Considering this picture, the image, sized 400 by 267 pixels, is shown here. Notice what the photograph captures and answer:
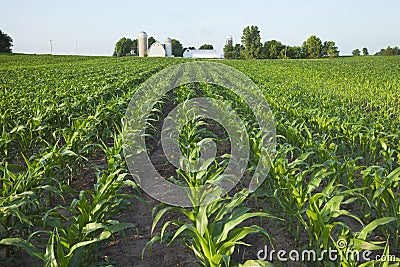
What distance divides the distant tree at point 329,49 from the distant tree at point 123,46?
43639mm

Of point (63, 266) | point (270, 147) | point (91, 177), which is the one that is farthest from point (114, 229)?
point (91, 177)

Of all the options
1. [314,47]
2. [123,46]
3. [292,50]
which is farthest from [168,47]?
[314,47]

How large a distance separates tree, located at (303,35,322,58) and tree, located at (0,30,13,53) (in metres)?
50.1

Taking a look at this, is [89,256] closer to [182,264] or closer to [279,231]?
[182,264]

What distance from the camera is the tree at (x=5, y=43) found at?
178ft

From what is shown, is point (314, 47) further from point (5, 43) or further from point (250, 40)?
point (5, 43)

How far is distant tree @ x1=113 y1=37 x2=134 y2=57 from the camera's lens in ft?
291

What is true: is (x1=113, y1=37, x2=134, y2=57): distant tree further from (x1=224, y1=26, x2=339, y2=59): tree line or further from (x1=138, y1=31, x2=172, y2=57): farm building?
(x1=224, y1=26, x2=339, y2=59): tree line

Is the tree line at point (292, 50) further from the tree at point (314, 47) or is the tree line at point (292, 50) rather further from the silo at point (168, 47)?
the silo at point (168, 47)

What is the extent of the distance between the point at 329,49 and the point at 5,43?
54048mm

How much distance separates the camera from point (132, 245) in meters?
3.27

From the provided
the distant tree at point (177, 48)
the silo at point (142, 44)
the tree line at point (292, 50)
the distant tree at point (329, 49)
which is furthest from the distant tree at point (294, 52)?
the distant tree at point (177, 48)

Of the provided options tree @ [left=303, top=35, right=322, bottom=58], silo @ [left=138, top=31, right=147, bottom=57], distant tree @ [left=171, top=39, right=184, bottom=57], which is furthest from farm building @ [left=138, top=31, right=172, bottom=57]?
tree @ [left=303, top=35, right=322, bottom=58]

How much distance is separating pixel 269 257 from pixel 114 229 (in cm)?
132
